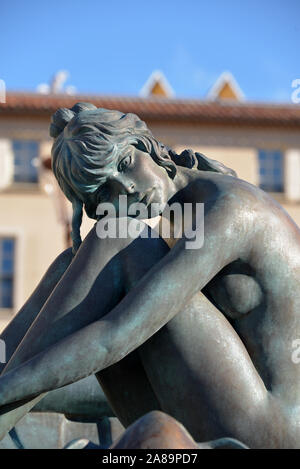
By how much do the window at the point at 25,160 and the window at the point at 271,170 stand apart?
614cm

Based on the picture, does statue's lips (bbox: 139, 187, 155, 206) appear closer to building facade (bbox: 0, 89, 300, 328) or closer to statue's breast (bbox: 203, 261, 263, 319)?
statue's breast (bbox: 203, 261, 263, 319)

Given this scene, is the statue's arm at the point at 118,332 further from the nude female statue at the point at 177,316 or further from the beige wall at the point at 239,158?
the beige wall at the point at 239,158

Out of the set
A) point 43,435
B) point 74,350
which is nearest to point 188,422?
point 74,350

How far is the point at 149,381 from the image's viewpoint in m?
2.69

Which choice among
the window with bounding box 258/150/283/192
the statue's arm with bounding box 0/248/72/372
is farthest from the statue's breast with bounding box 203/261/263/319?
the window with bounding box 258/150/283/192

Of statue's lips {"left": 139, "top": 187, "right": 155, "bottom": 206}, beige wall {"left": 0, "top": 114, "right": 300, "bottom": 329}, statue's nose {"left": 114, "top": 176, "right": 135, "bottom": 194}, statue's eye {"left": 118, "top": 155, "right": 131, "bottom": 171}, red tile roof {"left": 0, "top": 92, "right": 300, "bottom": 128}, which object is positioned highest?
red tile roof {"left": 0, "top": 92, "right": 300, "bottom": 128}

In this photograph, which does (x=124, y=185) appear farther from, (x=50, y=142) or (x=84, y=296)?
(x=50, y=142)

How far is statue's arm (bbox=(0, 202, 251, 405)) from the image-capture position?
250 cm

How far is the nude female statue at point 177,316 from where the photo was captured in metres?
2.53

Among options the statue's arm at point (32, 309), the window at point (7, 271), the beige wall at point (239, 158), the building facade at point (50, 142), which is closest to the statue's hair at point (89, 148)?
the statue's arm at point (32, 309)

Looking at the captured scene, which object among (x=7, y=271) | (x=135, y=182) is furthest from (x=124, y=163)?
(x=7, y=271)

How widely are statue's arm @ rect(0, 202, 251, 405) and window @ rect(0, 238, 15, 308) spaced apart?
2509cm
